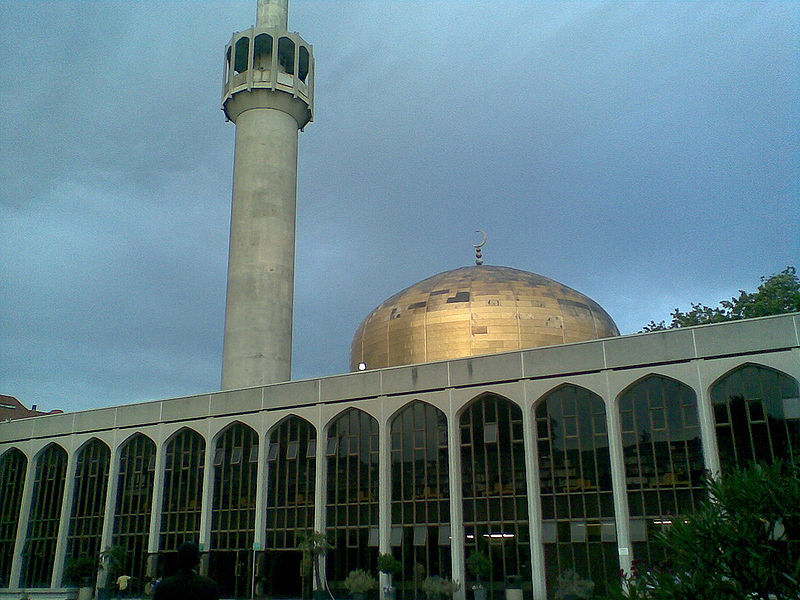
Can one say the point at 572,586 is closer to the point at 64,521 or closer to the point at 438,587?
the point at 438,587

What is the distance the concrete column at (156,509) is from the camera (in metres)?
36.3

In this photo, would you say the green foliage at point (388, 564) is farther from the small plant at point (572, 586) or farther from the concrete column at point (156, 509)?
the concrete column at point (156, 509)

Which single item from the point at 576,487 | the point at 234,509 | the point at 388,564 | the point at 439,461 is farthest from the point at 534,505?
the point at 234,509

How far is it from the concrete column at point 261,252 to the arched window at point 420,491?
8.88 metres

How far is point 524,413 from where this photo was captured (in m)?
29.8

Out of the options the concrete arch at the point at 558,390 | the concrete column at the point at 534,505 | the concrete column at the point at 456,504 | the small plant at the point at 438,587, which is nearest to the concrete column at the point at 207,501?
the small plant at the point at 438,587

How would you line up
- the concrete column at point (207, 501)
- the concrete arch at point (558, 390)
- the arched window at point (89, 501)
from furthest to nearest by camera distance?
the arched window at point (89, 501), the concrete column at point (207, 501), the concrete arch at point (558, 390)

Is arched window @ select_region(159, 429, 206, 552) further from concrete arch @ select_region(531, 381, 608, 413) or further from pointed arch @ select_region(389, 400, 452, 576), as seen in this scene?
concrete arch @ select_region(531, 381, 608, 413)

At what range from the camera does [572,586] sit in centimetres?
2675

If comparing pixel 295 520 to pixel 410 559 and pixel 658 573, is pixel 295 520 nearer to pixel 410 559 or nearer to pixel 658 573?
pixel 410 559

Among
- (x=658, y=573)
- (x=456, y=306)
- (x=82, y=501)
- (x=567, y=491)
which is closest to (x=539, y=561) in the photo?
(x=567, y=491)

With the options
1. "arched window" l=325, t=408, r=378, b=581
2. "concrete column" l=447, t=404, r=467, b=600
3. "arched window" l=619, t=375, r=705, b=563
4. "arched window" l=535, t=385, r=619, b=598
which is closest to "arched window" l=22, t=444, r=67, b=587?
"arched window" l=325, t=408, r=378, b=581

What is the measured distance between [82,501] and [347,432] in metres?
15.8

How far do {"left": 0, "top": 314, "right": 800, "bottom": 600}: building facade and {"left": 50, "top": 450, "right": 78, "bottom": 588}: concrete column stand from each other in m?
0.10
